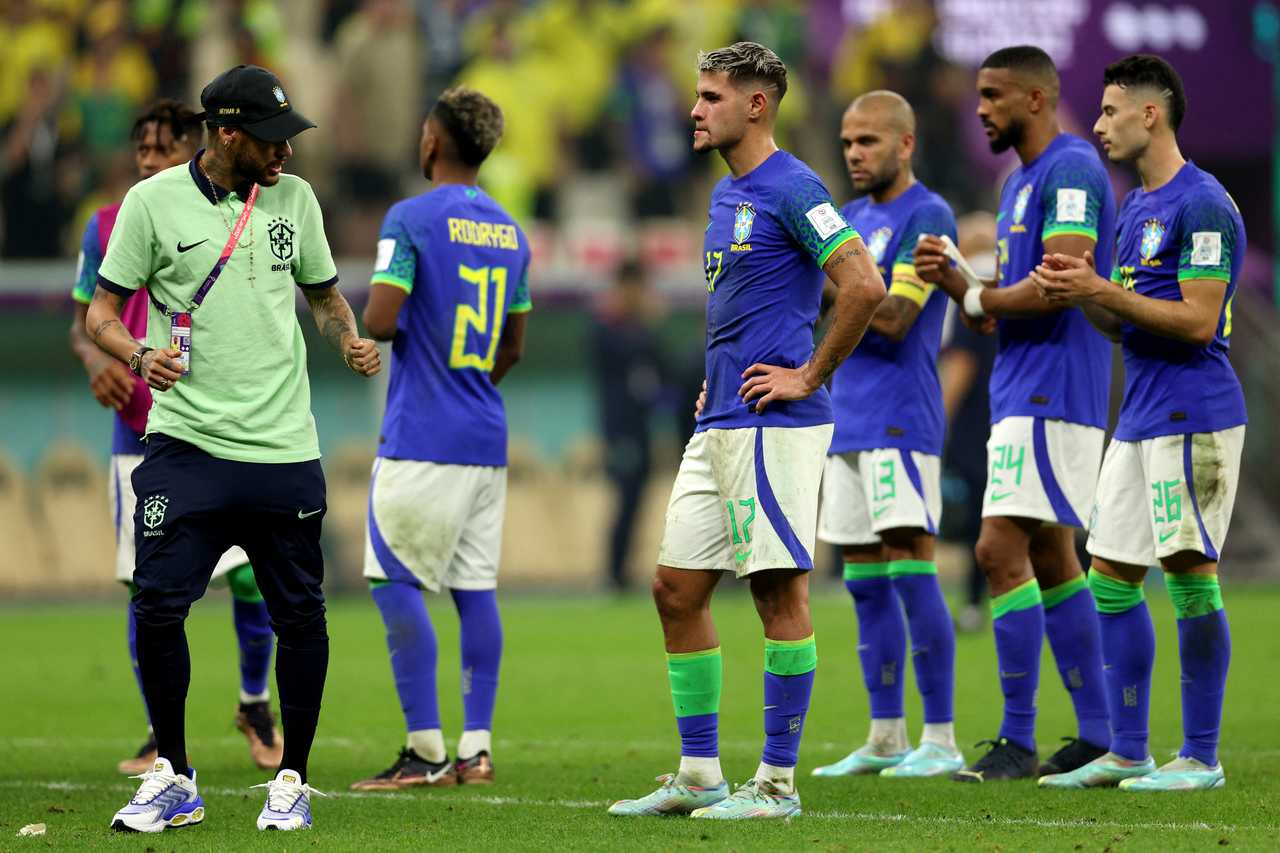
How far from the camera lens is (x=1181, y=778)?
6926 mm

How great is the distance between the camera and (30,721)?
9602mm

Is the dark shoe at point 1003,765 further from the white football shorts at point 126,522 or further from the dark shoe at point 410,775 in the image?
the white football shorts at point 126,522

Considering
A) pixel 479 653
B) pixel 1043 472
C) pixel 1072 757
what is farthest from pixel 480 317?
Answer: pixel 1072 757

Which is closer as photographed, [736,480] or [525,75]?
[736,480]

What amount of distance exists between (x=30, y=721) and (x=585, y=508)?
32.8 ft

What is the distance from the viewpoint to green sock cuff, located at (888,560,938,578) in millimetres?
7867

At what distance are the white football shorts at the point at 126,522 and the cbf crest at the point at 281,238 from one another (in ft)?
6.52

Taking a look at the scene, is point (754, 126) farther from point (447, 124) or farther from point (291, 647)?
point (291, 647)

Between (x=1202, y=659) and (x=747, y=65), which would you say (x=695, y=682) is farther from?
(x=747, y=65)

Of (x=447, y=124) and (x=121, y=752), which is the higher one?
(x=447, y=124)

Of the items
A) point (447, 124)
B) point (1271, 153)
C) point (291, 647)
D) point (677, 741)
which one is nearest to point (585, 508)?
point (1271, 153)

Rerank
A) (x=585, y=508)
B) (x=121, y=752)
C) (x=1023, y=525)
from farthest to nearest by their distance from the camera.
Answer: (x=585, y=508) < (x=121, y=752) < (x=1023, y=525)

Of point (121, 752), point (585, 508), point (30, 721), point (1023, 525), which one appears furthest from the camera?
point (585, 508)

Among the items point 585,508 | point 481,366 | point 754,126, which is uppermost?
point 754,126
